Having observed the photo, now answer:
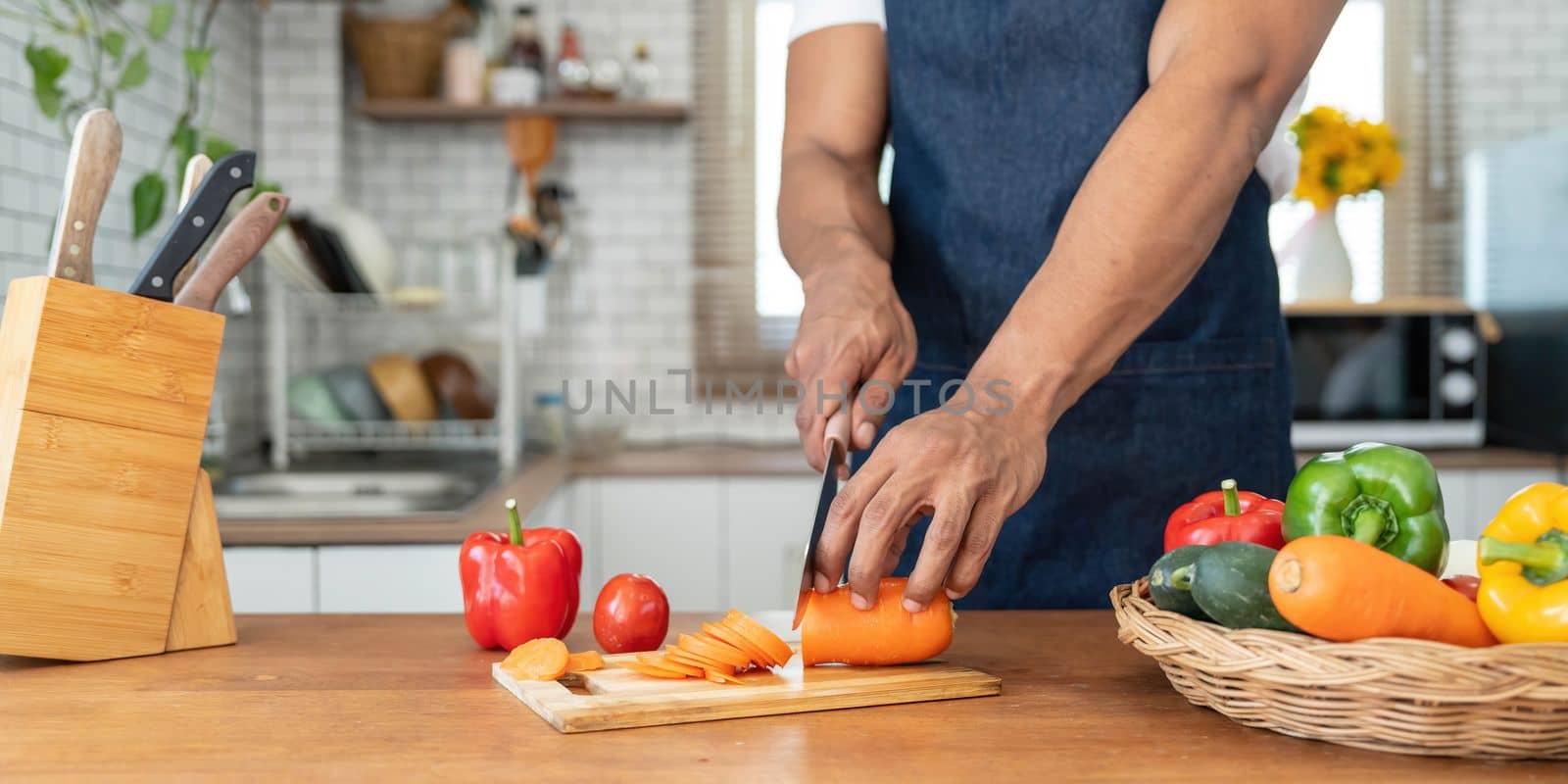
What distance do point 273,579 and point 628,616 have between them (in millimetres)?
987

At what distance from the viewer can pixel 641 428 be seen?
328cm

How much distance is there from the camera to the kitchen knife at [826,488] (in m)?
0.95

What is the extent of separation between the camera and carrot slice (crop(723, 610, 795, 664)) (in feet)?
3.01

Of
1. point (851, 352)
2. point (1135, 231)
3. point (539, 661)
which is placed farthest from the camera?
point (851, 352)

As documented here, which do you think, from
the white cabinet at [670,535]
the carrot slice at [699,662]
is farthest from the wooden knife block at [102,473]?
the white cabinet at [670,535]

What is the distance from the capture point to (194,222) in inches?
39.8

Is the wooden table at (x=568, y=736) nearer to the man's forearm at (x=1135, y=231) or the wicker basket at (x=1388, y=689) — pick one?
the wicker basket at (x=1388, y=689)

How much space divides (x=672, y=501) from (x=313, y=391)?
0.78m

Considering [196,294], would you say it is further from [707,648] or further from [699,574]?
[699,574]

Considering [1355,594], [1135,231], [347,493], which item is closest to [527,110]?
[347,493]

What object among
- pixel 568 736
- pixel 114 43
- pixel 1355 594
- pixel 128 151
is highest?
pixel 114 43

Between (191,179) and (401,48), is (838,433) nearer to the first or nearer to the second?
(191,179)

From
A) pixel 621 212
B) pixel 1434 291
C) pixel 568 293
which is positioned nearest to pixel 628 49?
pixel 621 212

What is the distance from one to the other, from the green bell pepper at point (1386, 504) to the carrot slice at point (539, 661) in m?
0.51
